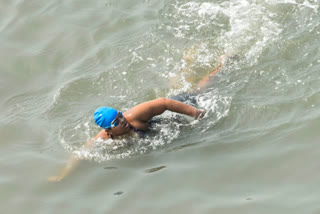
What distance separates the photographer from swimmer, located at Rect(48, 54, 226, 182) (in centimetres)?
549

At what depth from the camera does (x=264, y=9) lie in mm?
8086

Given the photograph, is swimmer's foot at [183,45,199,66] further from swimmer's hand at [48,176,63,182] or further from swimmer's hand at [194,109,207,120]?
swimmer's hand at [48,176,63,182]

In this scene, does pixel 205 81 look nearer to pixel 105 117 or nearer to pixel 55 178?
pixel 105 117

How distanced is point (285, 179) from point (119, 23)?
17.7 feet

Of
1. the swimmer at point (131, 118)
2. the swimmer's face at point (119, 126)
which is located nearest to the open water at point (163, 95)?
the swimmer at point (131, 118)

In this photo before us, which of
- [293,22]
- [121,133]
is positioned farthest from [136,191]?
[293,22]

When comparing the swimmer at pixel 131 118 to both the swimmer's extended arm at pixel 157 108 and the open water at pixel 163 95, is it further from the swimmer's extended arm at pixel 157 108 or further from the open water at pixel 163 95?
the open water at pixel 163 95

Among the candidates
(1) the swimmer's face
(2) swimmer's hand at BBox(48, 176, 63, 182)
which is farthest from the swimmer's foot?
(2) swimmer's hand at BBox(48, 176, 63, 182)

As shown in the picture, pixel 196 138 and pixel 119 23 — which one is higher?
pixel 119 23

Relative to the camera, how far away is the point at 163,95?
23.0 ft

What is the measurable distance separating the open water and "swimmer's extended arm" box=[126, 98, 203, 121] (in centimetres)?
35

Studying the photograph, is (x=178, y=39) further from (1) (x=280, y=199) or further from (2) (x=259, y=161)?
(1) (x=280, y=199)

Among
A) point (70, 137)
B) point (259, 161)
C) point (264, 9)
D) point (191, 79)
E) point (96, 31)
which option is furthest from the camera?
point (96, 31)

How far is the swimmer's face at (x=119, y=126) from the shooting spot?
218 inches
